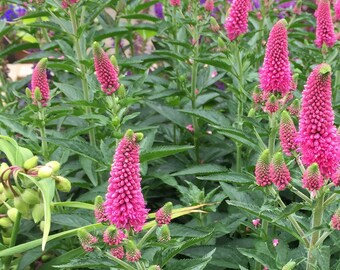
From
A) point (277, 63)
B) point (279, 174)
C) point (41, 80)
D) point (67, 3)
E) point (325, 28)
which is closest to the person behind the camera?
point (279, 174)

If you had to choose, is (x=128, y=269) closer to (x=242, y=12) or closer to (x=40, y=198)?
(x=40, y=198)

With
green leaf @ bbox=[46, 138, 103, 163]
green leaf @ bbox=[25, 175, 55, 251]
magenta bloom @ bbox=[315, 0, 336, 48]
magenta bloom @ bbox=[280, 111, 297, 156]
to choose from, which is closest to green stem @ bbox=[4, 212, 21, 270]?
green leaf @ bbox=[25, 175, 55, 251]

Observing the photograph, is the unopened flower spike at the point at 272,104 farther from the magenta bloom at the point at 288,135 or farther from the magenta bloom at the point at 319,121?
the magenta bloom at the point at 319,121

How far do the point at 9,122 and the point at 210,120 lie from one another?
960 millimetres

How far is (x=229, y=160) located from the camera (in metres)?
3.54

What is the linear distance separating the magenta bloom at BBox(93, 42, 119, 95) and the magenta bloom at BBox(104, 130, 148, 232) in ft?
2.68

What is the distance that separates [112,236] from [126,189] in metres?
0.17

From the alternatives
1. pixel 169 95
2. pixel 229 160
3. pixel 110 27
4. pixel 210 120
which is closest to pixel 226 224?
pixel 210 120

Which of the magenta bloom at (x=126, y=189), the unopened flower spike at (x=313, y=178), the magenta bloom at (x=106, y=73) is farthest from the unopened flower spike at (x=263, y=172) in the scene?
the magenta bloom at (x=106, y=73)

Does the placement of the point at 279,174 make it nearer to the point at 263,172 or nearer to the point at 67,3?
the point at 263,172

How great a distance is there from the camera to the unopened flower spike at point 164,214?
1.80 m

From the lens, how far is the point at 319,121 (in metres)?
1.74

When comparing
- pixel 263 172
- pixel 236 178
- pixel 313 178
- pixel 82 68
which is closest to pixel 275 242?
pixel 236 178

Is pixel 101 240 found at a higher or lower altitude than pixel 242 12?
lower
